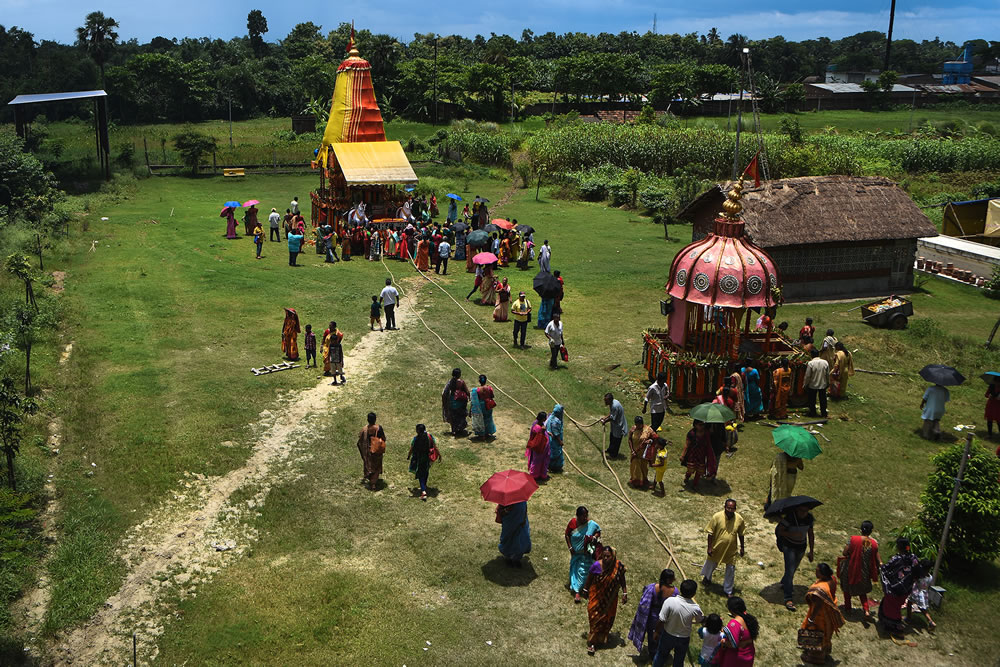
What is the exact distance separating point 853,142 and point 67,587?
5247 centimetres

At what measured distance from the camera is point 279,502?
13172 mm

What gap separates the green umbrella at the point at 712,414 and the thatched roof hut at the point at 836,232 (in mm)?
12206

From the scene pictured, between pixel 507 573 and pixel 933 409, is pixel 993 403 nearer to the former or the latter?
pixel 933 409

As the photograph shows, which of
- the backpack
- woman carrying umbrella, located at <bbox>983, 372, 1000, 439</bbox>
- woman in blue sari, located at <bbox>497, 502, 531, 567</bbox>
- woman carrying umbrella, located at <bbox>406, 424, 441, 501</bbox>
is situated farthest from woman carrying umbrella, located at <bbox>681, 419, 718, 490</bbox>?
woman carrying umbrella, located at <bbox>983, 372, 1000, 439</bbox>

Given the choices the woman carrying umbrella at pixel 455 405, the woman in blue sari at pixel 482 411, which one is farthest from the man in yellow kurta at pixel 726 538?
the woman carrying umbrella at pixel 455 405

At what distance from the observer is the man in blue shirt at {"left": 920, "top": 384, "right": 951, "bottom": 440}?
15.8 m

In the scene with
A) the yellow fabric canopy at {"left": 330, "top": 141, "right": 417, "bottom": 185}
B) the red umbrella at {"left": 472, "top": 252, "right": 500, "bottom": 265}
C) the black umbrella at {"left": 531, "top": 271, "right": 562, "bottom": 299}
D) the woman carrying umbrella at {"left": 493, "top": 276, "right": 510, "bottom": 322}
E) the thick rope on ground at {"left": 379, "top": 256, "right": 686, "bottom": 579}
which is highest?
the yellow fabric canopy at {"left": 330, "top": 141, "right": 417, "bottom": 185}

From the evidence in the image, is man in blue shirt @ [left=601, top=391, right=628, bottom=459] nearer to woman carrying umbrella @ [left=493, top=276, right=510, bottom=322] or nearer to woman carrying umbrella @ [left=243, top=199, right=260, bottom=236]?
woman carrying umbrella @ [left=493, top=276, right=510, bottom=322]

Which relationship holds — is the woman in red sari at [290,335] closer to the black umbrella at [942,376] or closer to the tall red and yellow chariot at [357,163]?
the tall red and yellow chariot at [357,163]

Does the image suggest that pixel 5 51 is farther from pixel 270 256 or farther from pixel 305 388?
pixel 305 388

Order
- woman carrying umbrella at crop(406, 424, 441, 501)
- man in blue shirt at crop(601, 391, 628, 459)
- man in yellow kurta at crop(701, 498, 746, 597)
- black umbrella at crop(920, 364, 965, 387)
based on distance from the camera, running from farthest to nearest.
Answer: black umbrella at crop(920, 364, 965, 387), man in blue shirt at crop(601, 391, 628, 459), woman carrying umbrella at crop(406, 424, 441, 501), man in yellow kurta at crop(701, 498, 746, 597)

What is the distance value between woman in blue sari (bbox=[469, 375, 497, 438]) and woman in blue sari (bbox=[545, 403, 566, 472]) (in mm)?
1571

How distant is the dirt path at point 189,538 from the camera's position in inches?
393

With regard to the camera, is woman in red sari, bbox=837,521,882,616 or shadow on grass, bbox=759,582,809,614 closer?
woman in red sari, bbox=837,521,882,616
